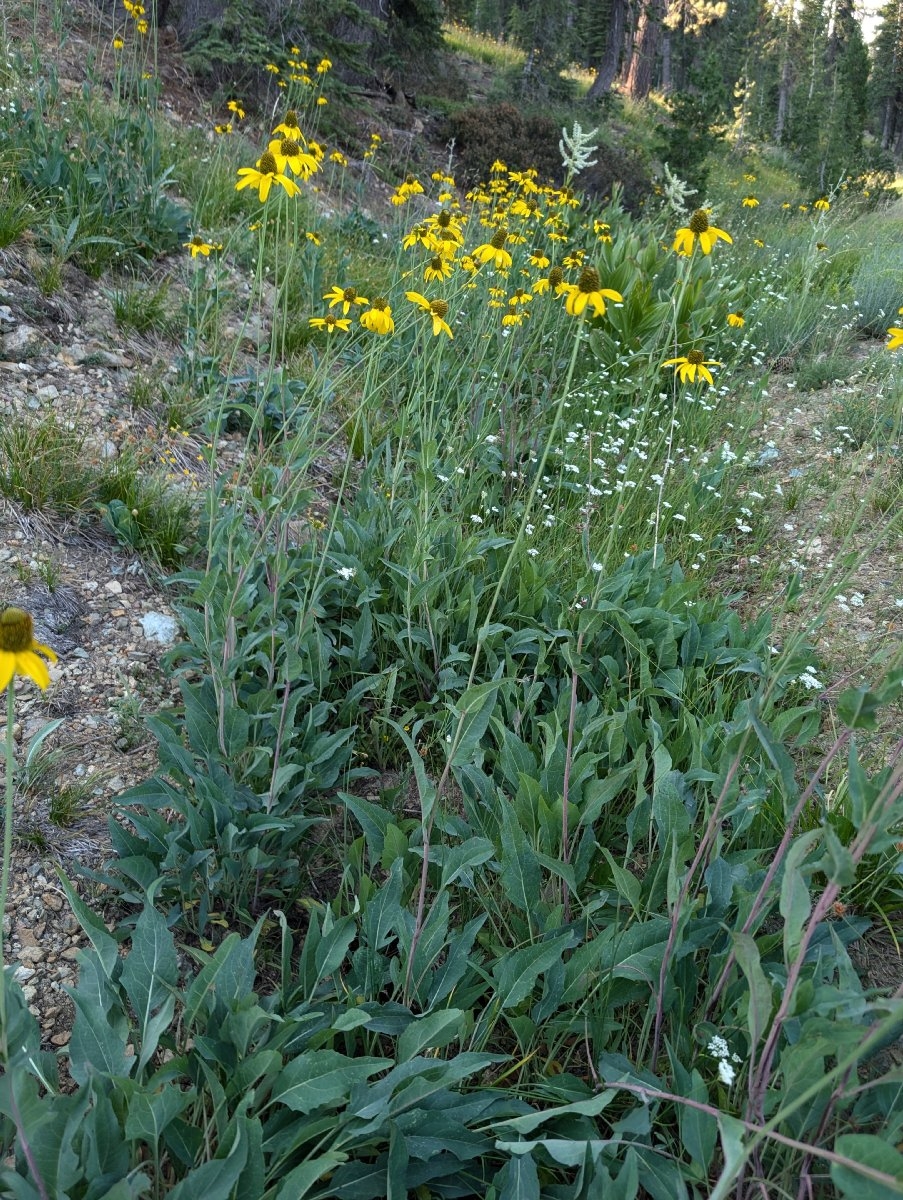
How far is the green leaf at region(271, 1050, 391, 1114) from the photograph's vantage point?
1.19 m

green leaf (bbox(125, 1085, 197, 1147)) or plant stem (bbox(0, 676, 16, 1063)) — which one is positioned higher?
plant stem (bbox(0, 676, 16, 1063))

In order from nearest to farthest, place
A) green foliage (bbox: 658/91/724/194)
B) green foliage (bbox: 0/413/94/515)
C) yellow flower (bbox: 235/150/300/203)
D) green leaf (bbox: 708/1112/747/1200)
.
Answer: green leaf (bbox: 708/1112/747/1200) → yellow flower (bbox: 235/150/300/203) → green foliage (bbox: 0/413/94/515) → green foliage (bbox: 658/91/724/194)

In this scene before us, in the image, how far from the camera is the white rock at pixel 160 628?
7.70ft

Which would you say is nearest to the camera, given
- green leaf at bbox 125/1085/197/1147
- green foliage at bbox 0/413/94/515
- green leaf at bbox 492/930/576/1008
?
green leaf at bbox 125/1085/197/1147

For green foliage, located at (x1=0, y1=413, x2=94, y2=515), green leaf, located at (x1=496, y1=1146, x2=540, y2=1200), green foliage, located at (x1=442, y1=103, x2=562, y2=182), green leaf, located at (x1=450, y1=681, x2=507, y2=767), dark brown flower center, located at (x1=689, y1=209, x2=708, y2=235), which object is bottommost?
green leaf, located at (x1=496, y1=1146, x2=540, y2=1200)

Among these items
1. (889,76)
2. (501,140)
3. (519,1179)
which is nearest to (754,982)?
(519,1179)

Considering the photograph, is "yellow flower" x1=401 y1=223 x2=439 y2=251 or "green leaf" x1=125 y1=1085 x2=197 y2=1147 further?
"yellow flower" x1=401 y1=223 x2=439 y2=251

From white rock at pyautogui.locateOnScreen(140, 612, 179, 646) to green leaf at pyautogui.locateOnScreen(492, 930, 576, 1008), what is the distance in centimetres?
138

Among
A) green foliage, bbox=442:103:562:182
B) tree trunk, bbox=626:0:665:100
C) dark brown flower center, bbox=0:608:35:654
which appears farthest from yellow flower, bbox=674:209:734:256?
tree trunk, bbox=626:0:665:100

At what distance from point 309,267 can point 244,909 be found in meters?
3.32

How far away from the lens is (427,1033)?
1.29 m

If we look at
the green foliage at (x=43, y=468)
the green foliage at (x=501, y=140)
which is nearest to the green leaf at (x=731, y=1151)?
the green foliage at (x=43, y=468)

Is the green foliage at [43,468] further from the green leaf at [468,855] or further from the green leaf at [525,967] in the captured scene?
the green leaf at [525,967]

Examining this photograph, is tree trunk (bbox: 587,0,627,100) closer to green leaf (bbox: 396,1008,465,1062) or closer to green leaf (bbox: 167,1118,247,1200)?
green leaf (bbox: 396,1008,465,1062)
